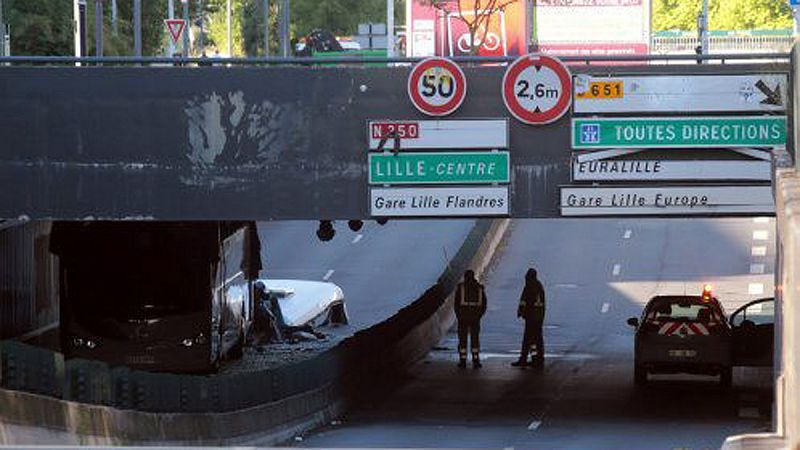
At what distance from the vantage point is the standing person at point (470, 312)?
3785 centimetres

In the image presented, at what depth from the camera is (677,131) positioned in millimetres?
28500

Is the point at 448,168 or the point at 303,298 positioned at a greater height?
the point at 448,168

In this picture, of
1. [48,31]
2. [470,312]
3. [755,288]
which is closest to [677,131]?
[470,312]

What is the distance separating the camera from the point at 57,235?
33.0 m

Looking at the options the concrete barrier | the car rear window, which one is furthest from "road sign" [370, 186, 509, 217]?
the car rear window

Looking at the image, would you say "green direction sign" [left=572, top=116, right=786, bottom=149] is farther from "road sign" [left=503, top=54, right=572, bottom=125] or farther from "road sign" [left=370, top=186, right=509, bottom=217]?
"road sign" [left=370, top=186, right=509, bottom=217]

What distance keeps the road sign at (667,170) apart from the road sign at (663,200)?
15 centimetres

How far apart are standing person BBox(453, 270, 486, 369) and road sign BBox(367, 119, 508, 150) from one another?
9.46 metres

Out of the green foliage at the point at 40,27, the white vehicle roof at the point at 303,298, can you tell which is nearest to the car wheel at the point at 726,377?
the white vehicle roof at the point at 303,298

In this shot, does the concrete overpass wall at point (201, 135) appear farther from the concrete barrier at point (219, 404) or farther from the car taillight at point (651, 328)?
the car taillight at point (651, 328)

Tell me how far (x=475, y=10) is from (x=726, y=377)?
32.3 meters

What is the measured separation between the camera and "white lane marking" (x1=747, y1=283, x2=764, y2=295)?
48.7 m

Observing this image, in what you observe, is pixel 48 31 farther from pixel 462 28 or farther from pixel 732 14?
pixel 732 14

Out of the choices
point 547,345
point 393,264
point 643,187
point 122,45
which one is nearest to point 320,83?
point 643,187
